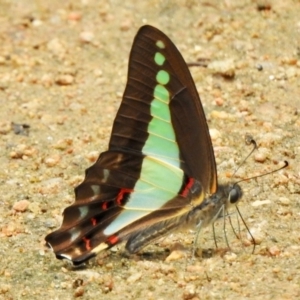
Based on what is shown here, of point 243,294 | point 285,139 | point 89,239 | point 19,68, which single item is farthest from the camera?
point 19,68

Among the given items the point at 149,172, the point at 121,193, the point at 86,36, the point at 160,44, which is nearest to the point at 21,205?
the point at 121,193

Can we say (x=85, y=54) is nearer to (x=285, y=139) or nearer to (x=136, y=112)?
(x=285, y=139)

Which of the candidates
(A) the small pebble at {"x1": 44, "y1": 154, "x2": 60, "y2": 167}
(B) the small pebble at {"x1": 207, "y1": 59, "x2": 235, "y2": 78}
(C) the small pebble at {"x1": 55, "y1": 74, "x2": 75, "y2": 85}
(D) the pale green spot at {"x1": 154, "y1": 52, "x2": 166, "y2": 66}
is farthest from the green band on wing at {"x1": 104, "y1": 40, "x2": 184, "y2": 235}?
(C) the small pebble at {"x1": 55, "y1": 74, "x2": 75, "y2": 85}

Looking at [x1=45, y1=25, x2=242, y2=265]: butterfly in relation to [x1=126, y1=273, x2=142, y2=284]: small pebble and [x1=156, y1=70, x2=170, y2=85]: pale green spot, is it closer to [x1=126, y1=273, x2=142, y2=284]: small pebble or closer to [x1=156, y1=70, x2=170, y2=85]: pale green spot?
[x1=156, y1=70, x2=170, y2=85]: pale green spot

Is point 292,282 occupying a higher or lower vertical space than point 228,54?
lower

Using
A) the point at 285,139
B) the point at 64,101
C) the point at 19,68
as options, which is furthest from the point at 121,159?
the point at 19,68

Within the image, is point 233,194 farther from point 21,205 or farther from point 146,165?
point 21,205

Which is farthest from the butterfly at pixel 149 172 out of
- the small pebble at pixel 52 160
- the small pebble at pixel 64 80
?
the small pebble at pixel 64 80
